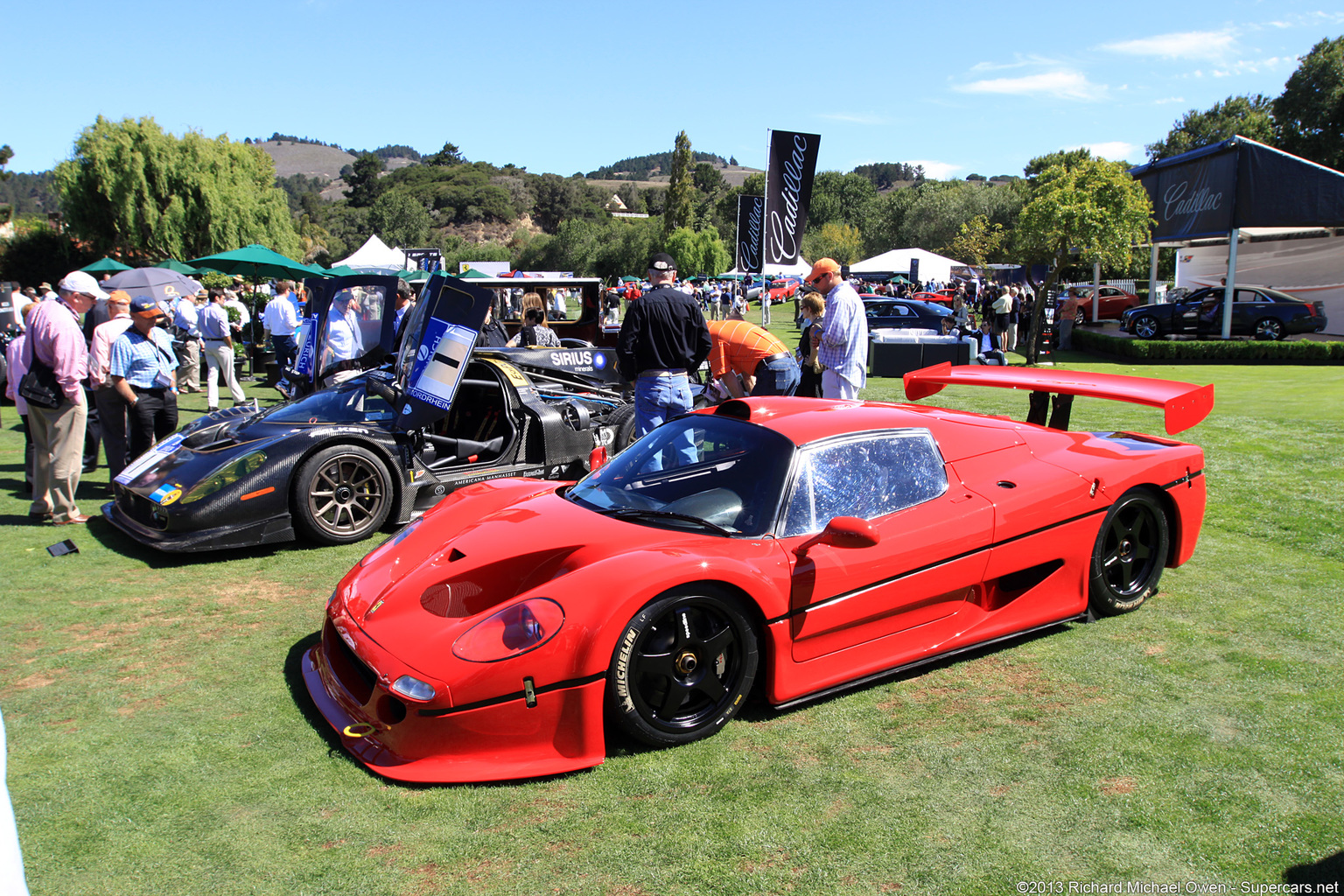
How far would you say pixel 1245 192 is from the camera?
19797 millimetres

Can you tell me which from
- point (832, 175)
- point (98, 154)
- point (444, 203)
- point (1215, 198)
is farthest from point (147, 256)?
point (832, 175)

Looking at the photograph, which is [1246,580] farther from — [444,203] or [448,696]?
[444,203]

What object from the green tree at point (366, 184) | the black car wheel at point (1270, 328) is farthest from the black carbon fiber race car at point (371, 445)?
the green tree at point (366, 184)

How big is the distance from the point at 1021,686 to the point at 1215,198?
2186cm

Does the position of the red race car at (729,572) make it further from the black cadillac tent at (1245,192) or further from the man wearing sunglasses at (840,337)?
the black cadillac tent at (1245,192)

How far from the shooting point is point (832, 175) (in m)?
124

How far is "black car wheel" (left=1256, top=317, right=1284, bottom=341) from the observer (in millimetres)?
20814

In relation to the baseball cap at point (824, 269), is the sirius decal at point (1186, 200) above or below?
above

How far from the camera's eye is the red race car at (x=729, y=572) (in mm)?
2943

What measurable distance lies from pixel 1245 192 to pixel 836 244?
193 feet

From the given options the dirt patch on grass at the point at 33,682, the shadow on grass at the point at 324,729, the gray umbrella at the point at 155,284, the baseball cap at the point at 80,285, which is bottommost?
the dirt patch on grass at the point at 33,682

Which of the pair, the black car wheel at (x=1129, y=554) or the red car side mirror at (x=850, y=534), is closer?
the red car side mirror at (x=850, y=534)

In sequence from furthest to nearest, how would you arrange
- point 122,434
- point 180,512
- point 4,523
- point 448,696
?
point 122,434 → point 4,523 → point 180,512 → point 448,696

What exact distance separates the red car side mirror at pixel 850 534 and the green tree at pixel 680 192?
85.4 m
